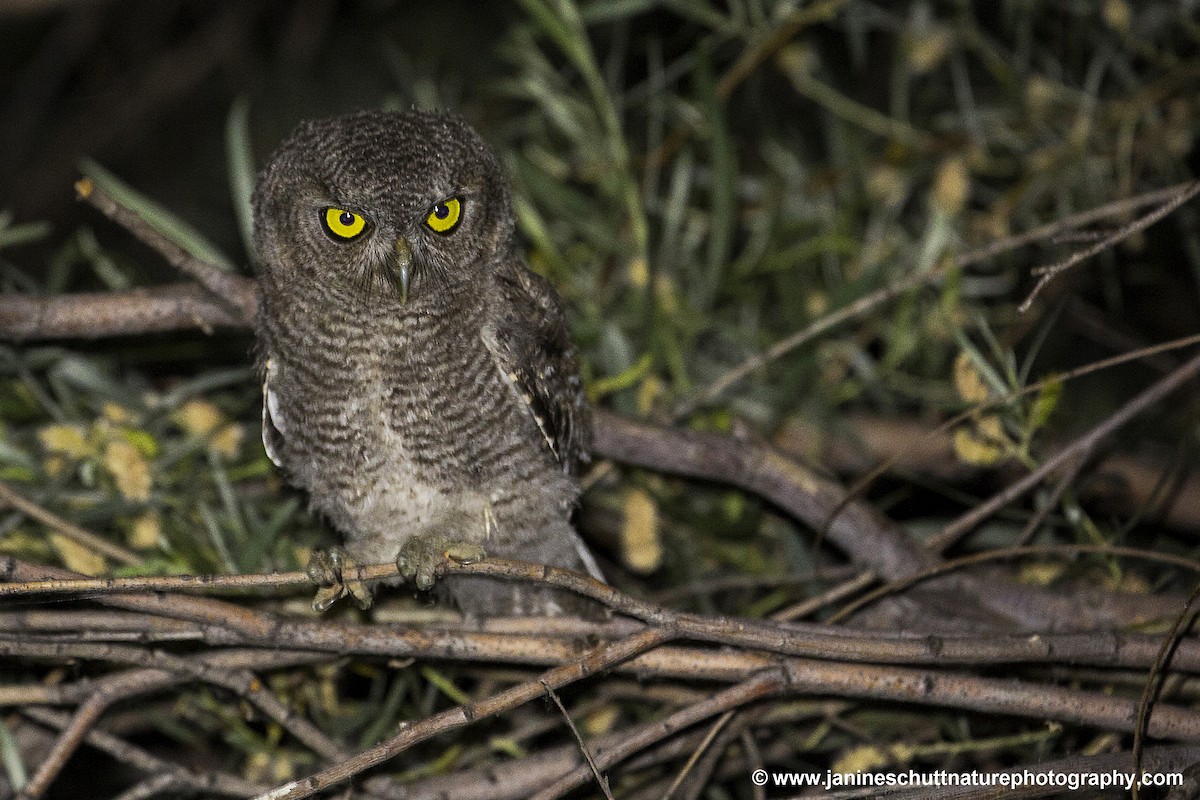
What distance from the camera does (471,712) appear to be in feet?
6.57

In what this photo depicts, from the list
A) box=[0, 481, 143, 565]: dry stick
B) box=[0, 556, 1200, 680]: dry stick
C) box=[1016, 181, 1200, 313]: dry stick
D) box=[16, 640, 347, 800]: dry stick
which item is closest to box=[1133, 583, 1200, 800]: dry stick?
box=[0, 556, 1200, 680]: dry stick

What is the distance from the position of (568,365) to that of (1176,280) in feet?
8.36

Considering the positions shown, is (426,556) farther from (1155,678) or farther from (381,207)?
(1155,678)

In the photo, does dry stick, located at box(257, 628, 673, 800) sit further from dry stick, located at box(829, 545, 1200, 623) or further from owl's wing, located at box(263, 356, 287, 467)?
owl's wing, located at box(263, 356, 287, 467)

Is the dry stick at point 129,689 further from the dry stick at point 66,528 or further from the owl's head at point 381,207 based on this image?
the owl's head at point 381,207

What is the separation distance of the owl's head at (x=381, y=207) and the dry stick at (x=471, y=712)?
0.83 metres

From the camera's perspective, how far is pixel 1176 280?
407cm

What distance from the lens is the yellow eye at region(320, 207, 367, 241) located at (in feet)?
7.92

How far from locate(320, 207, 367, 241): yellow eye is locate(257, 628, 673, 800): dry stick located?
1.00 metres

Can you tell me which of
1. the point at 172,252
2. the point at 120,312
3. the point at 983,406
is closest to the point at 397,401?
the point at 172,252

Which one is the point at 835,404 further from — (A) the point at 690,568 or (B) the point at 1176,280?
(B) the point at 1176,280

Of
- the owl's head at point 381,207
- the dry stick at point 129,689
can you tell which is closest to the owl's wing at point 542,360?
the owl's head at point 381,207

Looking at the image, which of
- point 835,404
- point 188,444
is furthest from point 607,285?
point 188,444

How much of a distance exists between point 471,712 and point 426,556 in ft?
1.72
